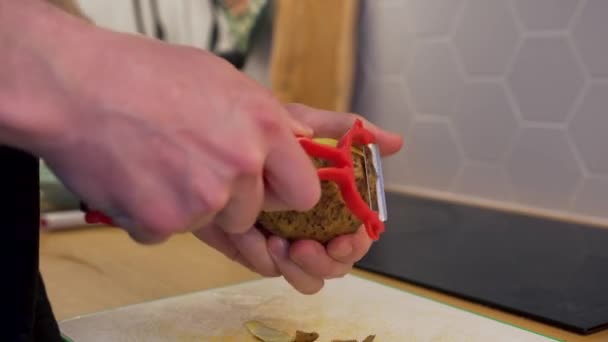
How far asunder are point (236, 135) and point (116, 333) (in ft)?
0.98

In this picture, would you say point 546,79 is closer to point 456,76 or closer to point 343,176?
point 456,76

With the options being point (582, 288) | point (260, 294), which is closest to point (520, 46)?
point (582, 288)

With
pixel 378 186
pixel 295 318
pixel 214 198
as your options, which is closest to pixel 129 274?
pixel 295 318

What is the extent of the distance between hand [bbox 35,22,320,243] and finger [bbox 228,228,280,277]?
219mm

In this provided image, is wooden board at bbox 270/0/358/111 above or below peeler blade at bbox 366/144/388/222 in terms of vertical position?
below

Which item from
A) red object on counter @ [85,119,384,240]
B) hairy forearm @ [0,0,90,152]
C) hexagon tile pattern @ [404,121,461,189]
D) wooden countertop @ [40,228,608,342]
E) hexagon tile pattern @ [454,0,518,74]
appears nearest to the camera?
hairy forearm @ [0,0,90,152]

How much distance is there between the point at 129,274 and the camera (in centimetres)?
79

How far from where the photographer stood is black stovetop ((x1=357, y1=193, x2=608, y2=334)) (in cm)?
66

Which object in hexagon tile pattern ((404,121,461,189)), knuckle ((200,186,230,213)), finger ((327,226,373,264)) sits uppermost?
knuckle ((200,186,230,213))

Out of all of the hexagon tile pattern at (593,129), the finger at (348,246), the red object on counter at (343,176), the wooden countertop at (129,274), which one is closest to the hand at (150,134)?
the red object on counter at (343,176)

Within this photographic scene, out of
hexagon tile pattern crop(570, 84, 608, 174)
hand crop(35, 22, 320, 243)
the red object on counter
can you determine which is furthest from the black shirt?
hexagon tile pattern crop(570, 84, 608, 174)

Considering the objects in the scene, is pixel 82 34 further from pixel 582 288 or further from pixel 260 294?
pixel 582 288

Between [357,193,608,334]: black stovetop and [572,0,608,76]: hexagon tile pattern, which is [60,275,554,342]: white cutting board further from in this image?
[572,0,608,76]: hexagon tile pattern

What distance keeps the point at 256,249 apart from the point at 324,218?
75mm
